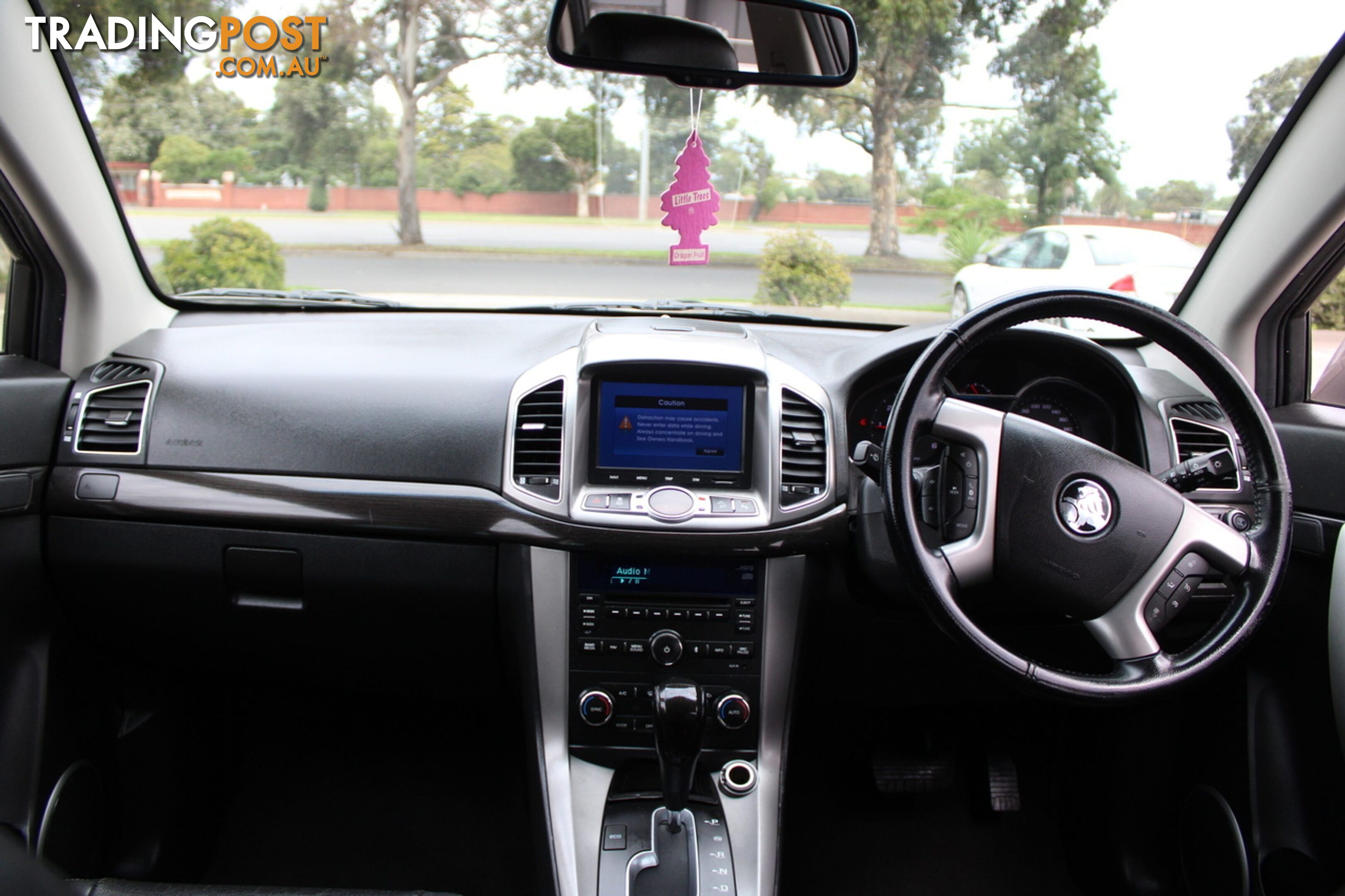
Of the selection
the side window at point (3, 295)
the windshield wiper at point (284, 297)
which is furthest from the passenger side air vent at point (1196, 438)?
the side window at point (3, 295)

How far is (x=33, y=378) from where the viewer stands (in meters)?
2.38

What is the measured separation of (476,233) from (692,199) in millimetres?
648

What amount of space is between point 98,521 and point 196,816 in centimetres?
95

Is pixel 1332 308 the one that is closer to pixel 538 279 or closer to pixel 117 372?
pixel 538 279

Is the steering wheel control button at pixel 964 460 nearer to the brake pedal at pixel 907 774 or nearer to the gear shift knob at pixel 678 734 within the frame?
the gear shift knob at pixel 678 734

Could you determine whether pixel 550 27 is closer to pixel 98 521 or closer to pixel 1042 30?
pixel 1042 30

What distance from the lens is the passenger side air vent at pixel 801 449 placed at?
2.21m

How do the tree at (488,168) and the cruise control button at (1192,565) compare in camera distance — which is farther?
the tree at (488,168)

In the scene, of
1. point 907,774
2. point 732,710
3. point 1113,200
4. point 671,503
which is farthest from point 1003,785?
point 1113,200

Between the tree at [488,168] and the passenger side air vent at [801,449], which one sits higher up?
the tree at [488,168]

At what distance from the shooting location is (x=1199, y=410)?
230 cm

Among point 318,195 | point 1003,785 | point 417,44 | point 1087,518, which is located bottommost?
point 1003,785

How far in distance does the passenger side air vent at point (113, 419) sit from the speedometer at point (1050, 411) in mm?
2208

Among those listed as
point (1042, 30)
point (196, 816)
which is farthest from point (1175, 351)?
point (196, 816)
